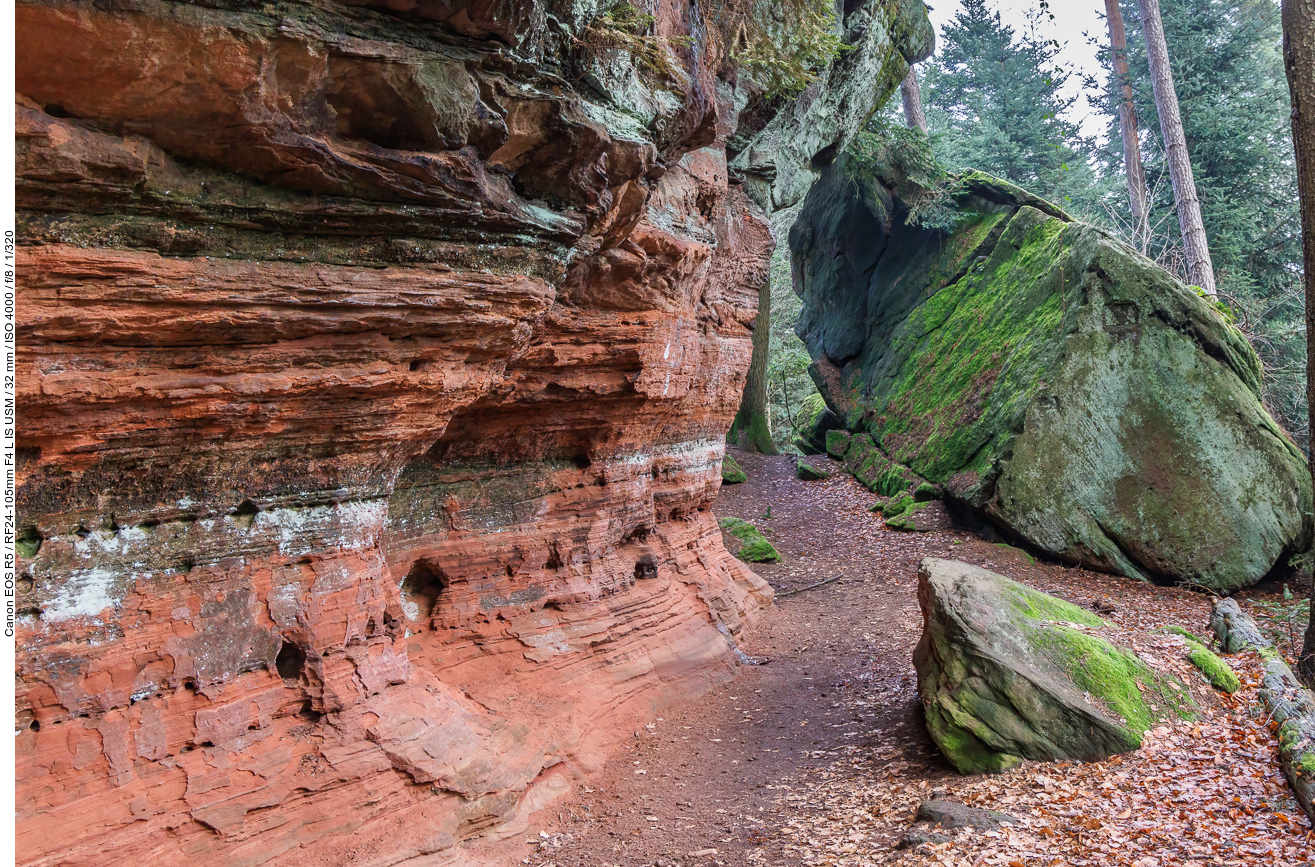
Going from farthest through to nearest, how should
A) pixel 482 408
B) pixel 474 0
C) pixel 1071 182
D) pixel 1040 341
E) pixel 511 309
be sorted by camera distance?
1. pixel 1071 182
2. pixel 1040 341
3. pixel 482 408
4. pixel 511 309
5. pixel 474 0

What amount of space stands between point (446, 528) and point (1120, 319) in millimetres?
12995

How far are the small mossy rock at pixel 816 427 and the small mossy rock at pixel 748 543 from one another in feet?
24.5

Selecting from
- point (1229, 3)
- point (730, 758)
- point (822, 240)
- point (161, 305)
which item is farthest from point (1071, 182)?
→ point (161, 305)

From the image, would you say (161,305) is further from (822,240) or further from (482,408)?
(822,240)

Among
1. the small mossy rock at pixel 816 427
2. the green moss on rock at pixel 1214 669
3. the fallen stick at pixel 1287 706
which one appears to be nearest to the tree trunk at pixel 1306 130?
the fallen stick at pixel 1287 706

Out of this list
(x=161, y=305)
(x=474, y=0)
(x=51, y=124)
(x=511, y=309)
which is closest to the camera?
(x=51, y=124)

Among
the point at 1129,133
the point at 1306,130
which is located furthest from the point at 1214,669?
the point at 1129,133

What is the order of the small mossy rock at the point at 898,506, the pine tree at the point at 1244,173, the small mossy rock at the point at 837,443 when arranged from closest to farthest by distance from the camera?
the small mossy rock at the point at 898,506 → the pine tree at the point at 1244,173 → the small mossy rock at the point at 837,443

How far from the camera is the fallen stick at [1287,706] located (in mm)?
5395

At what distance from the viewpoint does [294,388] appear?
493cm

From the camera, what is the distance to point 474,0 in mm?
4754

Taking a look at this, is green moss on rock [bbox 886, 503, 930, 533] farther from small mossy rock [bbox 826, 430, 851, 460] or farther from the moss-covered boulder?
the moss-covered boulder

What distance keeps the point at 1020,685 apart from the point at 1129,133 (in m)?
20.3

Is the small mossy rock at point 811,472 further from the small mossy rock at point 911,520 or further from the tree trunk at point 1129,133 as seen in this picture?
the tree trunk at point 1129,133
